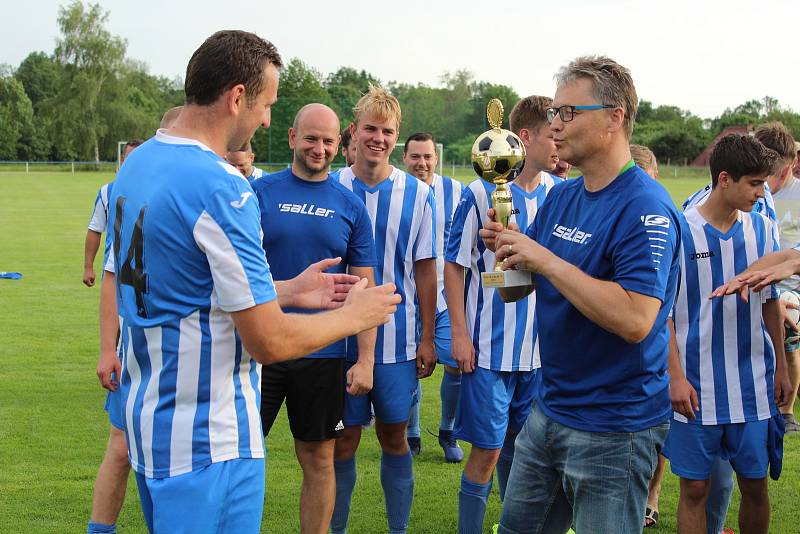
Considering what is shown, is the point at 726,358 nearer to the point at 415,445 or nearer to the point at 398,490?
the point at 398,490

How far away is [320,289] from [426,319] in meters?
1.86

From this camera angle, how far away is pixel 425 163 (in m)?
7.49

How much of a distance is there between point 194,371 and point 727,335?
8.65ft

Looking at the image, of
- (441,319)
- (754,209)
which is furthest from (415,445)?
(754,209)

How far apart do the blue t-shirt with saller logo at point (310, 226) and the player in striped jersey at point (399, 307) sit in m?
0.38

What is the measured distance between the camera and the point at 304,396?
13.8 ft

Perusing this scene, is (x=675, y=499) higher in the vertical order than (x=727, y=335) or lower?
lower

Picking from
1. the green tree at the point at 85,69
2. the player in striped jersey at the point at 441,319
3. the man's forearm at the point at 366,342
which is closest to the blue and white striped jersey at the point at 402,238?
the man's forearm at the point at 366,342

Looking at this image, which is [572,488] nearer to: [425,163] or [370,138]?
[370,138]

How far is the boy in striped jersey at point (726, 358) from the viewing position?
3.93m

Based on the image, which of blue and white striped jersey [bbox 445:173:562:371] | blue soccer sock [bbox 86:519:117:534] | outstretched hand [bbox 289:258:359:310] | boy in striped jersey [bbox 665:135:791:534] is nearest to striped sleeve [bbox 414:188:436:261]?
blue and white striped jersey [bbox 445:173:562:371]

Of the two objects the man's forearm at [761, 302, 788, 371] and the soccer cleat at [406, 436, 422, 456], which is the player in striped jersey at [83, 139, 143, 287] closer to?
the soccer cleat at [406, 436, 422, 456]

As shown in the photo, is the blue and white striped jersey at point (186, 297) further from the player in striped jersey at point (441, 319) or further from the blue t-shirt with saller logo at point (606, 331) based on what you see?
the player in striped jersey at point (441, 319)

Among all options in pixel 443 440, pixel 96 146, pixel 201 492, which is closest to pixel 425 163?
pixel 443 440
